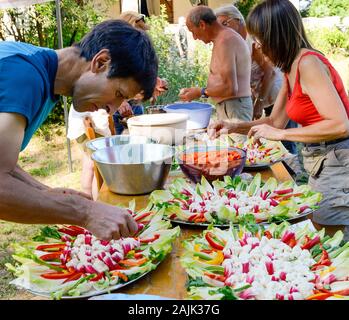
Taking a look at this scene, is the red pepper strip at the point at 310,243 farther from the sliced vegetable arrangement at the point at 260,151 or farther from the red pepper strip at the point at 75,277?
the sliced vegetable arrangement at the point at 260,151

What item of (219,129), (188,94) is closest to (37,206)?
(219,129)

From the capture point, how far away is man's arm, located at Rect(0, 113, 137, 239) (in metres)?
1.28

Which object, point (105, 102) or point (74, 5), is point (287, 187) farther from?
point (74, 5)

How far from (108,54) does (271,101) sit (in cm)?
327

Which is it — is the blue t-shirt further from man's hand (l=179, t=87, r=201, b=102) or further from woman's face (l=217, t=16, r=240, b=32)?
woman's face (l=217, t=16, r=240, b=32)

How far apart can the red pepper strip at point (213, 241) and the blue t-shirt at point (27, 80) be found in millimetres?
669

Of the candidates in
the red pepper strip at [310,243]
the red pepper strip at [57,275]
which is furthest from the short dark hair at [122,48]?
the red pepper strip at [310,243]

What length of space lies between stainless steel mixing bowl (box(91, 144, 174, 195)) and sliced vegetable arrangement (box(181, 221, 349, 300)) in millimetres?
611

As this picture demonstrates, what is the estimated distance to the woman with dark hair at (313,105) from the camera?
2.14 metres

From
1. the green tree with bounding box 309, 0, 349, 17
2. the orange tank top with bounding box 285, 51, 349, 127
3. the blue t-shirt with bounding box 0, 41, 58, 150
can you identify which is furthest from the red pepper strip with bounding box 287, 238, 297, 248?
the green tree with bounding box 309, 0, 349, 17

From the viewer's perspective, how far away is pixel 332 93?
2123mm

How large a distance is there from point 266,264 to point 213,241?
241 mm

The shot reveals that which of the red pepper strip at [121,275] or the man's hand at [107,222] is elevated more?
the man's hand at [107,222]
